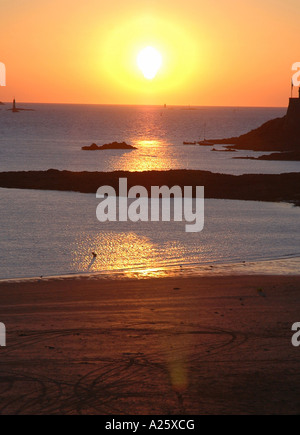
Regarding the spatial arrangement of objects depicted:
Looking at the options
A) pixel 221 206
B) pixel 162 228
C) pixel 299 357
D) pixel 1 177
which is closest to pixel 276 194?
pixel 221 206

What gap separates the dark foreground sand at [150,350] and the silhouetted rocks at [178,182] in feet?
77.6

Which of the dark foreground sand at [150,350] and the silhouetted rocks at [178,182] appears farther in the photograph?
the silhouetted rocks at [178,182]

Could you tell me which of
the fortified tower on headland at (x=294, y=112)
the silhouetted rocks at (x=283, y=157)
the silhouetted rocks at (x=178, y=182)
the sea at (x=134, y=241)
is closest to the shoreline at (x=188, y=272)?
the sea at (x=134, y=241)

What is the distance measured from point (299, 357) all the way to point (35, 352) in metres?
4.06

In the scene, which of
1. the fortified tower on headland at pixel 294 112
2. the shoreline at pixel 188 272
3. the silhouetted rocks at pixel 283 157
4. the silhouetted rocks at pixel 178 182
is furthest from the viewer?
the fortified tower on headland at pixel 294 112

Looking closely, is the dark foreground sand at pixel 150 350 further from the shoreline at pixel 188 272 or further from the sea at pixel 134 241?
the sea at pixel 134 241

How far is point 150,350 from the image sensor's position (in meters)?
10.3

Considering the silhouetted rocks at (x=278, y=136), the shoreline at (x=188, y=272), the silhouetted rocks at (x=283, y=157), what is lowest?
the shoreline at (x=188, y=272)

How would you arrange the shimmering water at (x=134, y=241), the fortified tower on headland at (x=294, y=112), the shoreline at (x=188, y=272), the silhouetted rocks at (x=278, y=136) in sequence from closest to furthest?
the shoreline at (x=188, y=272) < the shimmering water at (x=134, y=241) < the silhouetted rocks at (x=278, y=136) < the fortified tower on headland at (x=294, y=112)

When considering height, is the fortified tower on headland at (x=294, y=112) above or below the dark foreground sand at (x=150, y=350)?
above

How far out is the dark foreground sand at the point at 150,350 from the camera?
8.53m

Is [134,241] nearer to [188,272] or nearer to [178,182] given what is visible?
[188,272]

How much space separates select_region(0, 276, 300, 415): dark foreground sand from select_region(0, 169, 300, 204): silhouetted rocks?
23650mm
